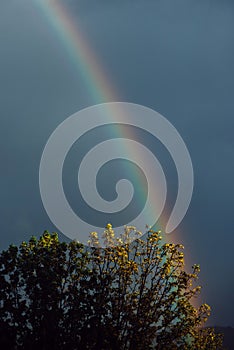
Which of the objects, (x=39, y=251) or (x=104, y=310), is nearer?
(x=104, y=310)

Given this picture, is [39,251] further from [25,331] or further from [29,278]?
[25,331]

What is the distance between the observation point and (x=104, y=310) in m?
47.2

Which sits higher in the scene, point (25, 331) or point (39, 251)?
point (39, 251)

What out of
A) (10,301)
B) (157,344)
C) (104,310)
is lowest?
(157,344)

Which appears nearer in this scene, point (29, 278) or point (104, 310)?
point (104, 310)

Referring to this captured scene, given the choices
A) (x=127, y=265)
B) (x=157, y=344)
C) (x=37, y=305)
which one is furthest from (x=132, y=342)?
(x=37, y=305)

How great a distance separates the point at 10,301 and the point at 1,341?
3.54 meters

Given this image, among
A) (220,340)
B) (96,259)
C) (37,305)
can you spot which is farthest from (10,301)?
(220,340)

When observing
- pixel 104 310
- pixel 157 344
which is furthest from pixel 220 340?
pixel 104 310

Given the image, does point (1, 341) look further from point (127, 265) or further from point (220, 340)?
point (220, 340)

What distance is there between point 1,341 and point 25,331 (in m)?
2.10

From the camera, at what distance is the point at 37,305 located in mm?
49938

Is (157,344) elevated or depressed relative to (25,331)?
depressed

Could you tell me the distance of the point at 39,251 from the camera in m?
51.0
